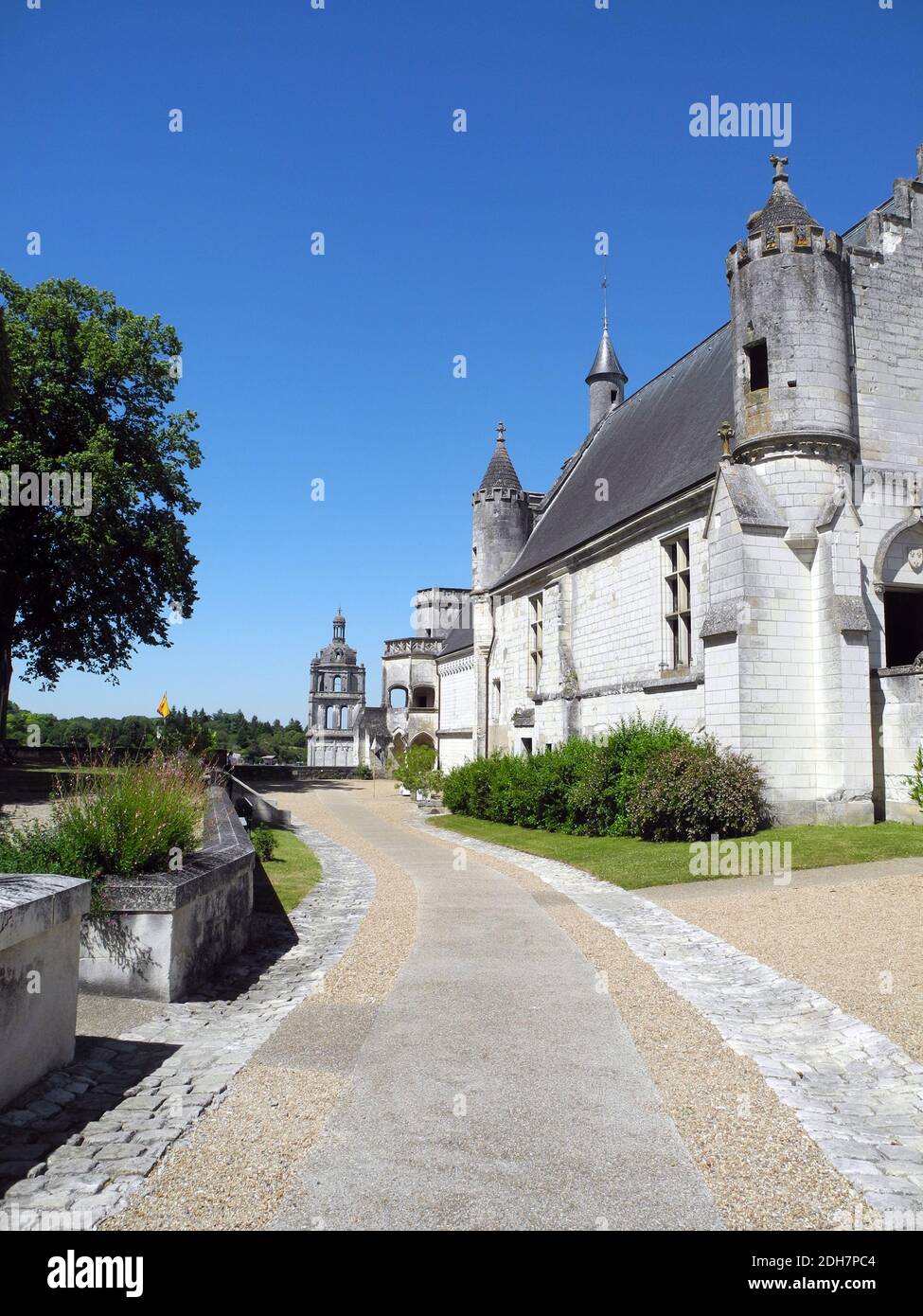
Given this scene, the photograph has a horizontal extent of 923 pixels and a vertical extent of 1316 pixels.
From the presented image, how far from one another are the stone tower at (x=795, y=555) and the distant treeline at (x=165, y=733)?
9.83 meters

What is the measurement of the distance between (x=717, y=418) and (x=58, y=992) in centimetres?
1747

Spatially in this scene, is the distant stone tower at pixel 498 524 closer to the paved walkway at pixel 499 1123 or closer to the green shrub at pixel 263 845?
the green shrub at pixel 263 845

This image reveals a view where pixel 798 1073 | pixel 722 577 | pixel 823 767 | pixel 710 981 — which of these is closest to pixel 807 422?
pixel 722 577

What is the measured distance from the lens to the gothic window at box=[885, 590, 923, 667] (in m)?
16.6

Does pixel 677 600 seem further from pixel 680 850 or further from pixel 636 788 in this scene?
pixel 680 850

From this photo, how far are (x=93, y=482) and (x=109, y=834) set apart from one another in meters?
18.3

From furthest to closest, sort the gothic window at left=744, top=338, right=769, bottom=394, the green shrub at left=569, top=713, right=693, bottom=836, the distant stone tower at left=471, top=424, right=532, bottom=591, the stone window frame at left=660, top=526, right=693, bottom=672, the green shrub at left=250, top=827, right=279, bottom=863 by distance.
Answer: the distant stone tower at left=471, top=424, right=532, bottom=591
the stone window frame at left=660, top=526, right=693, bottom=672
the gothic window at left=744, top=338, right=769, bottom=394
the green shrub at left=569, top=713, right=693, bottom=836
the green shrub at left=250, top=827, right=279, bottom=863

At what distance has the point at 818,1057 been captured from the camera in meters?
5.00

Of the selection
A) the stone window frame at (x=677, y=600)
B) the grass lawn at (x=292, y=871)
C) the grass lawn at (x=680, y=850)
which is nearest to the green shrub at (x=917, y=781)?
the grass lawn at (x=680, y=850)

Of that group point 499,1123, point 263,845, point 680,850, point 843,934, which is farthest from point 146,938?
point 680,850

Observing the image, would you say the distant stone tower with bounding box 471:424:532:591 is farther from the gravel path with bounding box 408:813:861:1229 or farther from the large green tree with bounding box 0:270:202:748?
the gravel path with bounding box 408:813:861:1229

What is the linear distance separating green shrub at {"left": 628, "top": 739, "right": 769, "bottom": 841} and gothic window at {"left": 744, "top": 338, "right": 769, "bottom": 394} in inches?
278

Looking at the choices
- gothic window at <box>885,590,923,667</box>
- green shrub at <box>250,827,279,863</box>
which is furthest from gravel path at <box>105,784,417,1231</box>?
gothic window at <box>885,590,923,667</box>

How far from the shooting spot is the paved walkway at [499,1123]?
3162mm
